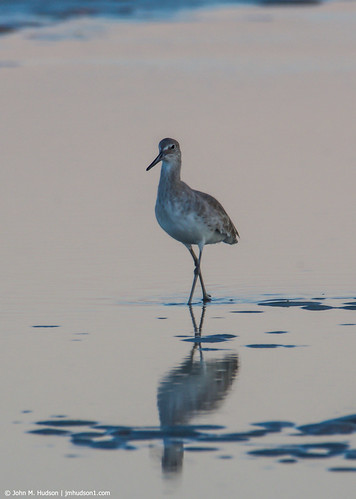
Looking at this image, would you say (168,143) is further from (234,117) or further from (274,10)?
(274,10)

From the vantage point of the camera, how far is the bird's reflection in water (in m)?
7.18

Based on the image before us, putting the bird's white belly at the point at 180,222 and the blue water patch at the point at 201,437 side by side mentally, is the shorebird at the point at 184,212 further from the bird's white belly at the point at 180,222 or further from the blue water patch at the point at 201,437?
the blue water patch at the point at 201,437

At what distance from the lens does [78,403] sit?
8016mm

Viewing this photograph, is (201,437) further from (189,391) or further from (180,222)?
(180,222)

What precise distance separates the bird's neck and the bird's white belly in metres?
0.18

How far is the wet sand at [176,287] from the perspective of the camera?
7062 millimetres

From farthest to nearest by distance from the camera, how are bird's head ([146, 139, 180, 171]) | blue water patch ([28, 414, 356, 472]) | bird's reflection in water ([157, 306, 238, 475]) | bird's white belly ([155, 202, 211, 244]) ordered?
bird's head ([146, 139, 180, 171])
bird's white belly ([155, 202, 211, 244])
bird's reflection in water ([157, 306, 238, 475])
blue water patch ([28, 414, 356, 472])

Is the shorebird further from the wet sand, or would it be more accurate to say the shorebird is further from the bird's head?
the wet sand

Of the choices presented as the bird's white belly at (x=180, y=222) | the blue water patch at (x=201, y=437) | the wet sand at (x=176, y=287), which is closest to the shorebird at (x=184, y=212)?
the bird's white belly at (x=180, y=222)

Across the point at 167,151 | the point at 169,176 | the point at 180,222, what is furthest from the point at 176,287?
the point at 167,151

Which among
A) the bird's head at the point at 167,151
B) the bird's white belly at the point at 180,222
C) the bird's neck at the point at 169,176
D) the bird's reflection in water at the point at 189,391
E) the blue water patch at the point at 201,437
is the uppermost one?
the bird's head at the point at 167,151

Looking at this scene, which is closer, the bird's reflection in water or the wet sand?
the wet sand

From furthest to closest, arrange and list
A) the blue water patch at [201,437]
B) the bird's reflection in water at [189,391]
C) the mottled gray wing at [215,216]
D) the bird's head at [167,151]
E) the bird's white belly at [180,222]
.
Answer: the bird's head at [167,151] → the mottled gray wing at [215,216] → the bird's white belly at [180,222] → the bird's reflection in water at [189,391] → the blue water patch at [201,437]

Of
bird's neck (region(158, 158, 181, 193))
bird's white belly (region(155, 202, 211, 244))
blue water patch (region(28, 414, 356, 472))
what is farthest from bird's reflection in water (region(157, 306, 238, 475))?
bird's neck (region(158, 158, 181, 193))
